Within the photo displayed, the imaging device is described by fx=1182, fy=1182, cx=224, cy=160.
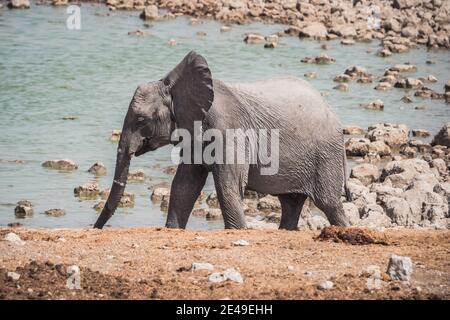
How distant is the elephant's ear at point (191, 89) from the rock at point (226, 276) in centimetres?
355

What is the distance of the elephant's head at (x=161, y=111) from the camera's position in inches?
519

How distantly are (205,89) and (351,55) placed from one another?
21069 mm

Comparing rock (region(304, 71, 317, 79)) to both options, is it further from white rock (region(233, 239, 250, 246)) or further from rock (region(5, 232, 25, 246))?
rock (region(5, 232, 25, 246))

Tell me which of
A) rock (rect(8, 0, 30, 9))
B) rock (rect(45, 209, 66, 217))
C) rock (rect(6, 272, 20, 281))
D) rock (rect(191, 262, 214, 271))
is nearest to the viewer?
rock (rect(6, 272, 20, 281))

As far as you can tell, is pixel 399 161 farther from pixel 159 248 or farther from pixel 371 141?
pixel 159 248

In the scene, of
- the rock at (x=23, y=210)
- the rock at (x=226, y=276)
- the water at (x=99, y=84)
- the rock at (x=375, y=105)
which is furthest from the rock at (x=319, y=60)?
the rock at (x=226, y=276)

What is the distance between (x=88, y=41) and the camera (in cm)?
3322

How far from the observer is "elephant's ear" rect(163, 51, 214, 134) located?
1312 cm

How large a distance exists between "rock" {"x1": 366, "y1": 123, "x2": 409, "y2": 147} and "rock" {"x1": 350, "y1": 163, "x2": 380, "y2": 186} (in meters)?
2.69

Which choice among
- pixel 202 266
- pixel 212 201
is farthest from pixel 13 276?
pixel 212 201

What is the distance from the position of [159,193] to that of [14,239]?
7.07 m

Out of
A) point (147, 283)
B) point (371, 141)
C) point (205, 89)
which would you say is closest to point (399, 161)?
point (371, 141)

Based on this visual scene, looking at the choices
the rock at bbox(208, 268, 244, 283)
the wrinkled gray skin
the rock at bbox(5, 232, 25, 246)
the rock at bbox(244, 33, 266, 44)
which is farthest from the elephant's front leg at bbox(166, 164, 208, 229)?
the rock at bbox(244, 33, 266, 44)

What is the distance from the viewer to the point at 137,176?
64.0 ft
